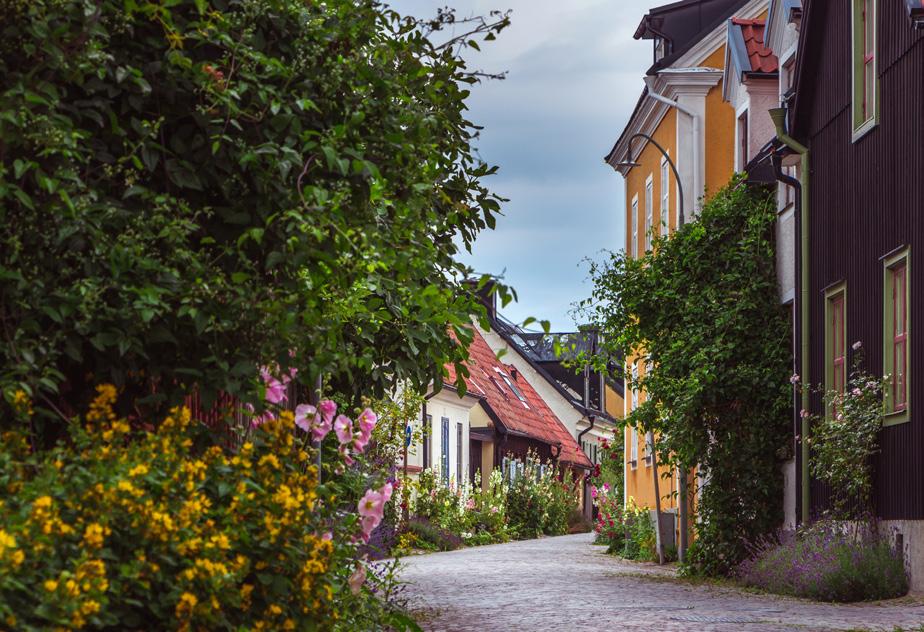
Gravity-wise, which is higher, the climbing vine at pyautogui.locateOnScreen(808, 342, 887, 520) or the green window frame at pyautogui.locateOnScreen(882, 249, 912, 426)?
the green window frame at pyautogui.locateOnScreen(882, 249, 912, 426)

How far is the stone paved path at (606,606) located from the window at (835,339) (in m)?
2.84

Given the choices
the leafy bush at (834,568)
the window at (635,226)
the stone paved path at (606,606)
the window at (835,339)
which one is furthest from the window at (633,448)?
the leafy bush at (834,568)

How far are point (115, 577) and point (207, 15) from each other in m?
2.71

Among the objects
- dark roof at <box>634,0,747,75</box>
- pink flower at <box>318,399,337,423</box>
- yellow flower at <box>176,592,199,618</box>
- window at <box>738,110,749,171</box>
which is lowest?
yellow flower at <box>176,592,199,618</box>

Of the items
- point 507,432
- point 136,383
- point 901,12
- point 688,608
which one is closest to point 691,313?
point 901,12

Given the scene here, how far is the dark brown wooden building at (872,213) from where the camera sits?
14.1m

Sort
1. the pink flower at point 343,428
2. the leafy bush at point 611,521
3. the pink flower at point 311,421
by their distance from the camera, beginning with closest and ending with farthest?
the pink flower at point 311,421
the pink flower at point 343,428
the leafy bush at point 611,521

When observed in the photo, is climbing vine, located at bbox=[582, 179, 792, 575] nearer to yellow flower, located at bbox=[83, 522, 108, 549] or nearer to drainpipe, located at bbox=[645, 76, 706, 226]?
drainpipe, located at bbox=[645, 76, 706, 226]

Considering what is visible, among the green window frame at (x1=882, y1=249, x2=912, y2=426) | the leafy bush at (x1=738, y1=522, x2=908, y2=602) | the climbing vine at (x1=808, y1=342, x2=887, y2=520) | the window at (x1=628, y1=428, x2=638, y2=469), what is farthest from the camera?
the window at (x1=628, y1=428, x2=638, y2=469)

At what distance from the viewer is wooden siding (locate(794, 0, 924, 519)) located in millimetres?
14062

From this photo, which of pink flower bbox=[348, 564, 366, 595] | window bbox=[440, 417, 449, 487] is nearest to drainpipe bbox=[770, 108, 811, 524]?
pink flower bbox=[348, 564, 366, 595]

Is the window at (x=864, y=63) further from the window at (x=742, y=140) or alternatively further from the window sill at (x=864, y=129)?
the window at (x=742, y=140)

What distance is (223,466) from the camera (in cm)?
584

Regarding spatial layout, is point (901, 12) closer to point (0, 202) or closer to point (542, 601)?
point (542, 601)
